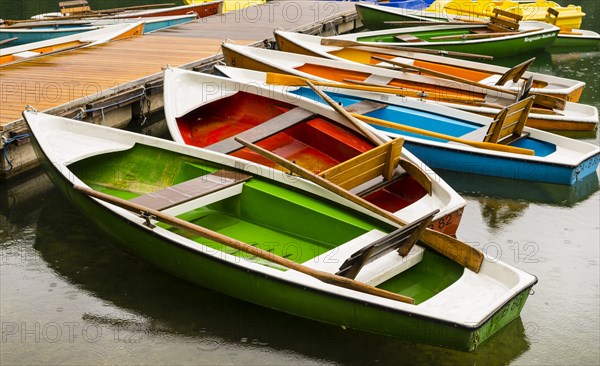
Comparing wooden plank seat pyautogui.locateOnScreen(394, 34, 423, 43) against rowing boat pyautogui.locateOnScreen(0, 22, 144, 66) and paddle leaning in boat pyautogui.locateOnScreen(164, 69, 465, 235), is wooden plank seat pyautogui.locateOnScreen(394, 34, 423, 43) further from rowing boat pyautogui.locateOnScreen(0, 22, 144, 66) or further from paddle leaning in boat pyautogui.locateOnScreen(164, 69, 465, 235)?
rowing boat pyautogui.locateOnScreen(0, 22, 144, 66)

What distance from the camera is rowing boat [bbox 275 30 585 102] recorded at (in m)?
11.9

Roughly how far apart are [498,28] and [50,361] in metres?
12.4

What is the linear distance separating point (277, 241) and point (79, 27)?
9613 mm

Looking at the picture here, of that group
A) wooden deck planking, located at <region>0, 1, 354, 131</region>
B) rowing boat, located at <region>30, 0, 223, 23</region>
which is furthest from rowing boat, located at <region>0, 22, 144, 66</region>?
rowing boat, located at <region>30, 0, 223, 23</region>

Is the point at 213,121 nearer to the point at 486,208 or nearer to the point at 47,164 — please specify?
the point at 47,164

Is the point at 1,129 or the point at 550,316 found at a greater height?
the point at 1,129

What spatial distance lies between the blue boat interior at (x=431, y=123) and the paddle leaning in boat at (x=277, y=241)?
10.1 ft

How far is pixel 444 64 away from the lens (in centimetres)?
1271

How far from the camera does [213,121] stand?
9922 millimetres

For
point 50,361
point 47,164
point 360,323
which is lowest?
point 50,361

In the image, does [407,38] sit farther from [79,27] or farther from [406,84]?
[79,27]

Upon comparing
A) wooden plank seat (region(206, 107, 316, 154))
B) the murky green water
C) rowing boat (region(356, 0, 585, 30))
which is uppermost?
rowing boat (region(356, 0, 585, 30))

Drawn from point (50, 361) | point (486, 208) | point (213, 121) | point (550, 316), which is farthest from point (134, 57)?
point (550, 316)

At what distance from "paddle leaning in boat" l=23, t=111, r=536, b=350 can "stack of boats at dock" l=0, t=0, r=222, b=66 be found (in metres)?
4.92
